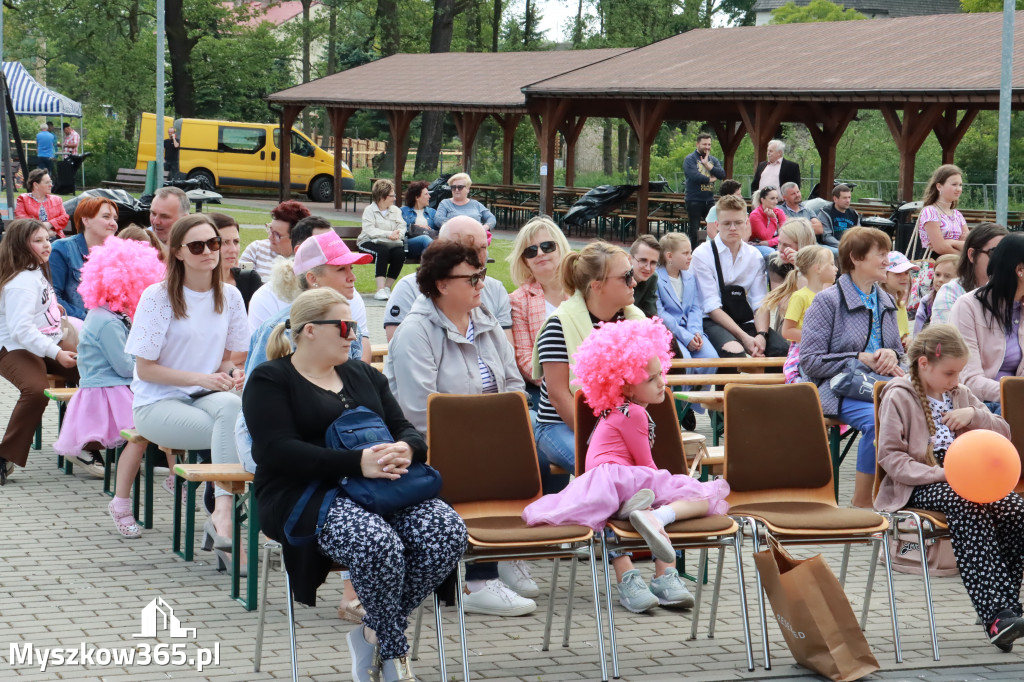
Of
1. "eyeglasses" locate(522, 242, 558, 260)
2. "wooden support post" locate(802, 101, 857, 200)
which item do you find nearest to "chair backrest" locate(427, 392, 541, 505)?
"eyeglasses" locate(522, 242, 558, 260)

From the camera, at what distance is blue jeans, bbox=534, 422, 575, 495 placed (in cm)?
600

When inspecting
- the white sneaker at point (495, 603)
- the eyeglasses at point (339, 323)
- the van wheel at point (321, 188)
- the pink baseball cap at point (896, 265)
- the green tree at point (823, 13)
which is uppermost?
the green tree at point (823, 13)

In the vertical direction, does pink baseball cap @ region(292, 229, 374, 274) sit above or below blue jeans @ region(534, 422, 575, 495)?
above

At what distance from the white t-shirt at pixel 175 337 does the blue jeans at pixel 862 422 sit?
10.8ft

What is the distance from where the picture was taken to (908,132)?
21031mm

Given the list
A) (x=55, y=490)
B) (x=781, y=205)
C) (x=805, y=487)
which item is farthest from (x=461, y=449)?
(x=781, y=205)

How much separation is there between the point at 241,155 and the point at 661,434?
32509mm

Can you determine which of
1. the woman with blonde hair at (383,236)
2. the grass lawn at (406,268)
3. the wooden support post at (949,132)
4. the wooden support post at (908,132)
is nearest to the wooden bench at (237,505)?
the grass lawn at (406,268)

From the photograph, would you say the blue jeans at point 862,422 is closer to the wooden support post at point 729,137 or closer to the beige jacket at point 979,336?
the beige jacket at point 979,336

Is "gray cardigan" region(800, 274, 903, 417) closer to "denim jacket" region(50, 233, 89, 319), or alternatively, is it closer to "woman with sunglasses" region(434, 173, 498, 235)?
"denim jacket" region(50, 233, 89, 319)

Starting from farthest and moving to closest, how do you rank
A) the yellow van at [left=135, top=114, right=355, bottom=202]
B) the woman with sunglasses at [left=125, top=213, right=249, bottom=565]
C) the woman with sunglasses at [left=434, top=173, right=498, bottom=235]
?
the yellow van at [left=135, top=114, right=355, bottom=202]
the woman with sunglasses at [left=434, top=173, right=498, bottom=235]
the woman with sunglasses at [left=125, top=213, right=249, bottom=565]

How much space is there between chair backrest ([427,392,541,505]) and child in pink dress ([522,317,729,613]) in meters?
0.26

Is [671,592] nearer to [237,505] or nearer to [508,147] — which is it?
[237,505]

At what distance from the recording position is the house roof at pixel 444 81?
2967 cm
